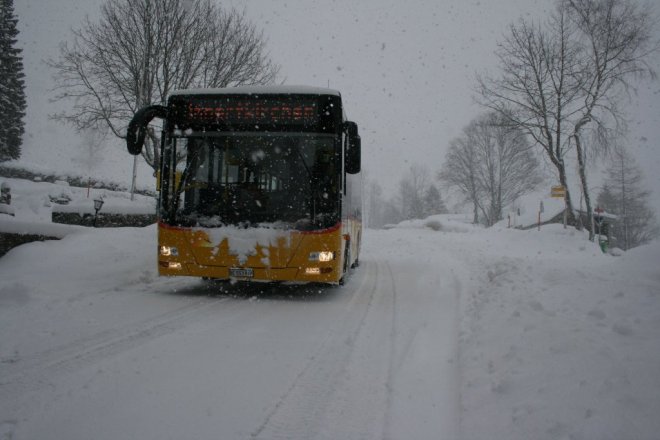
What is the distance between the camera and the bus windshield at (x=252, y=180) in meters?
6.26

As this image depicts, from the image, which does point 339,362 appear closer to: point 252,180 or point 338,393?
point 338,393

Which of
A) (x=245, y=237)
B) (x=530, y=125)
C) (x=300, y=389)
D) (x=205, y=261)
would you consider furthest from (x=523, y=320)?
(x=530, y=125)

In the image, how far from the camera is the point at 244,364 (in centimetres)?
354

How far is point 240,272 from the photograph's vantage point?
20.4 feet

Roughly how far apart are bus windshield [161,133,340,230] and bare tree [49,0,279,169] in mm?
11111

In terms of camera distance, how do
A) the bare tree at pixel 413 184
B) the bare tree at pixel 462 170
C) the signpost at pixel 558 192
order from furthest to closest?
1. the bare tree at pixel 413 184
2. the bare tree at pixel 462 170
3. the signpost at pixel 558 192

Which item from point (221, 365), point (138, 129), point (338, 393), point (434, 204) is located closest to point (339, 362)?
point (338, 393)

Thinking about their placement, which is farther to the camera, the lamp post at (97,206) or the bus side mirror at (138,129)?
the lamp post at (97,206)

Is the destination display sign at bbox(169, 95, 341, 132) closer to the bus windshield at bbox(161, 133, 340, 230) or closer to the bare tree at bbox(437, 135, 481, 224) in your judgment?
the bus windshield at bbox(161, 133, 340, 230)

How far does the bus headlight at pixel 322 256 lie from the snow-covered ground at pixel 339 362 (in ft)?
2.32

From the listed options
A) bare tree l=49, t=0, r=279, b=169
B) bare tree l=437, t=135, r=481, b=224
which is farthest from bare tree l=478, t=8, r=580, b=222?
bare tree l=437, t=135, r=481, b=224

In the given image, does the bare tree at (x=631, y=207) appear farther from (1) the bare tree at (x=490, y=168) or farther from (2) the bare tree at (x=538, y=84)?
(2) the bare tree at (x=538, y=84)

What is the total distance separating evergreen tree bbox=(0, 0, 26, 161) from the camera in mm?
32031

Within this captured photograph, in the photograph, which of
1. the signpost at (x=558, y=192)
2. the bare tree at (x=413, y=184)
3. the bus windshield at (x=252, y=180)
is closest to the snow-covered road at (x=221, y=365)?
the bus windshield at (x=252, y=180)
